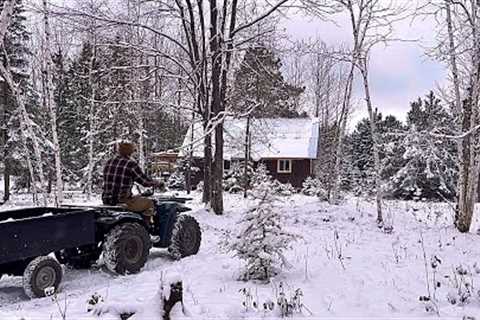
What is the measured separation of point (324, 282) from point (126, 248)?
289cm

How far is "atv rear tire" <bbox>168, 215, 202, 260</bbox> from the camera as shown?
878 cm

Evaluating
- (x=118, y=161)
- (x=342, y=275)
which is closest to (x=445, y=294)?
(x=342, y=275)

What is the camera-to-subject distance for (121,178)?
816 cm

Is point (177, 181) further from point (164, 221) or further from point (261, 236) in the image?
point (261, 236)

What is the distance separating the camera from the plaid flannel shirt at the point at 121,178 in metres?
8.09

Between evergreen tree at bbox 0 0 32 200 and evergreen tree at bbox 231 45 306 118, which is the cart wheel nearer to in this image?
evergreen tree at bbox 231 45 306 118

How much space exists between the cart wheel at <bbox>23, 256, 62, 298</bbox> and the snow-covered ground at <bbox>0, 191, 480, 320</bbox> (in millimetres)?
153

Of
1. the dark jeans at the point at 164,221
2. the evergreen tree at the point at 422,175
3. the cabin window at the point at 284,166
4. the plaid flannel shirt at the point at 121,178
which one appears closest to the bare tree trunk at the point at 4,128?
Answer: the cabin window at the point at 284,166

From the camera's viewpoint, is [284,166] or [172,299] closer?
[172,299]

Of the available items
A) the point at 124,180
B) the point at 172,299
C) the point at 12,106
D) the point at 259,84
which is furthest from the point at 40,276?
the point at 12,106

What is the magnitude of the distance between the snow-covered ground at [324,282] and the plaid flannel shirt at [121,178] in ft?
3.84

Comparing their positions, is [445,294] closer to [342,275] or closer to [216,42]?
[342,275]

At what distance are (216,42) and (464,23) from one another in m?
6.66

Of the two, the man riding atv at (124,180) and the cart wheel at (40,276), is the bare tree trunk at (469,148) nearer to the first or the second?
the man riding atv at (124,180)
